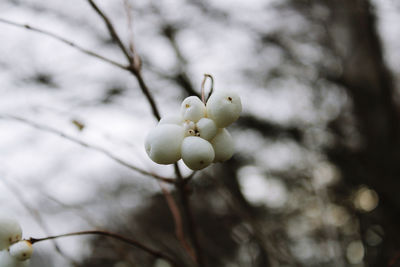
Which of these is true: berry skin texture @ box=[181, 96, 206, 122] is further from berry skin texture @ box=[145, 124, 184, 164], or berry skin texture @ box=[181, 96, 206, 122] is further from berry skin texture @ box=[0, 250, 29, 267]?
berry skin texture @ box=[0, 250, 29, 267]

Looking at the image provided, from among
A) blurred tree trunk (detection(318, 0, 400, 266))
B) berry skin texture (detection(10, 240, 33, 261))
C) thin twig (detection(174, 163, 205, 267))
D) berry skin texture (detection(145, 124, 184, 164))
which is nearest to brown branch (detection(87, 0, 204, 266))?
thin twig (detection(174, 163, 205, 267))

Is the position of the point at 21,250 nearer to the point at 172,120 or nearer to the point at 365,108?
the point at 172,120

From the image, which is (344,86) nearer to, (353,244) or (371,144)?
(371,144)

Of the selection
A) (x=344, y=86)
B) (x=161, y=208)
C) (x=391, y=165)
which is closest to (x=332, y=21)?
(x=344, y=86)

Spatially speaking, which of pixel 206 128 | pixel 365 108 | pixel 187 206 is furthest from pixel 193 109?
pixel 365 108

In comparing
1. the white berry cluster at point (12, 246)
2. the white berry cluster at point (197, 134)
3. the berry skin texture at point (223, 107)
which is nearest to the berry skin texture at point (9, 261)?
the white berry cluster at point (12, 246)

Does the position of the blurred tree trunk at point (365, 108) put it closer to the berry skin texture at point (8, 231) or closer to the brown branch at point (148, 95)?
the brown branch at point (148, 95)

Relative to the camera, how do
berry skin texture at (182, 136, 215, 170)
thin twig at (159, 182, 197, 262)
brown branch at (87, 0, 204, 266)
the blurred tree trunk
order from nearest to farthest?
berry skin texture at (182, 136, 215, 170) < brown branch at (87, 0, 204, 266) < thin twig at (159, 182, 197, 262) < the blurred tree trunk
